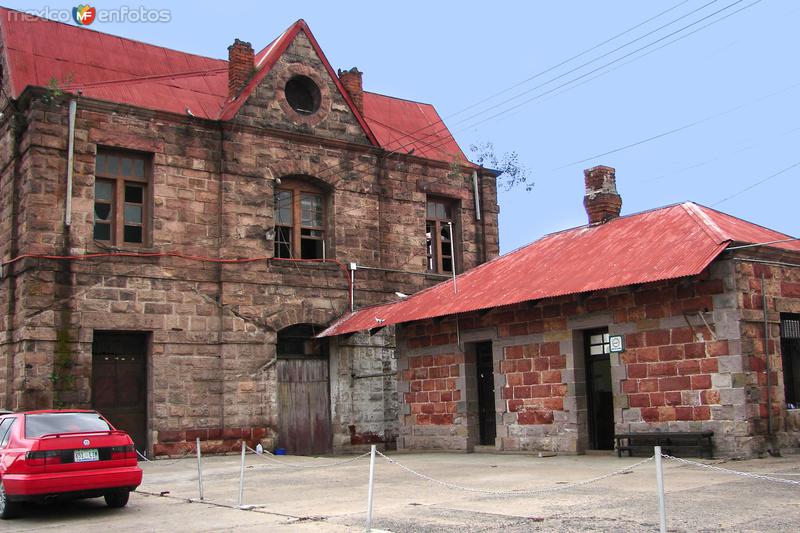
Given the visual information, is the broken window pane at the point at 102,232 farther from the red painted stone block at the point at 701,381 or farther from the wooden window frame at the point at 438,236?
the red painted stone block at the point at 701,381

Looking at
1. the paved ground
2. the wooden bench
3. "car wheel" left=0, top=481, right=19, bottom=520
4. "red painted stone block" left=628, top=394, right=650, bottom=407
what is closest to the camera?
the paved ground

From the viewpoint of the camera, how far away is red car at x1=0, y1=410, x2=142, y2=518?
33.0 ft

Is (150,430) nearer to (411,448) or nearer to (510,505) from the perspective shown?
(411,448)

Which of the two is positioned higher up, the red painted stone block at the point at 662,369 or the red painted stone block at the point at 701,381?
the red painted stone block at the point at 662,369

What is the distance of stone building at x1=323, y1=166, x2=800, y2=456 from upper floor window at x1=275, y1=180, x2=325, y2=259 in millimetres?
2524

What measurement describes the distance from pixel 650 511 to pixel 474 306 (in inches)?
365

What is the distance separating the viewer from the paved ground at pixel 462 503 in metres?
8.54

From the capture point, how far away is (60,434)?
10.5 meters

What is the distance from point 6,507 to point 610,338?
36.3 feet

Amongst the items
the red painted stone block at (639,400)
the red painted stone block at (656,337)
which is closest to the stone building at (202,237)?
the red painted stone block at (639,400)

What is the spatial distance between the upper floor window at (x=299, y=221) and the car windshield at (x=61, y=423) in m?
11.3

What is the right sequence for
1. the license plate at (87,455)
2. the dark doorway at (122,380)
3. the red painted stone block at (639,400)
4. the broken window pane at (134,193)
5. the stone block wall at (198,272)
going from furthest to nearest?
the broken window pane at (134,193)
the dark doorway at (122,380)
the stone block wall at (198,272)
the red painted stone block at (639,400)
the license plate at (87,455)

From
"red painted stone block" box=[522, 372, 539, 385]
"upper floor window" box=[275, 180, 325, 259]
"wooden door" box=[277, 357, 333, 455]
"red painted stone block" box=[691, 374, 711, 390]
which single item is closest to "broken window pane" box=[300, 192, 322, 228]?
"upper floor window" box=[275, 180, 325, 259]

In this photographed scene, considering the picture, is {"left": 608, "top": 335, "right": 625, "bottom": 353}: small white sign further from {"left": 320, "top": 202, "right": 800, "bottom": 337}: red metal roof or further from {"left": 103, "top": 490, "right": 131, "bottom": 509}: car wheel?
{"left": 103, "top": 490, "right": 131, "bottom": 509}: car wheel
